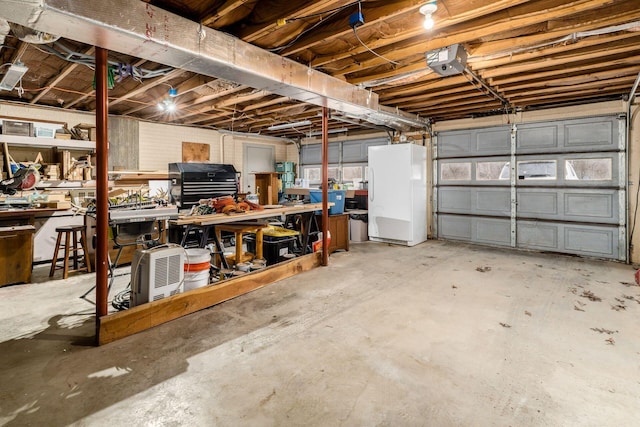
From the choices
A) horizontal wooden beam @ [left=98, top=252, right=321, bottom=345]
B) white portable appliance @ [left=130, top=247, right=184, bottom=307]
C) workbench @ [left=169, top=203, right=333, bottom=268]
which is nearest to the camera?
horizontal wooden beam @ [left=98, top=252, right=321, bottom=345]

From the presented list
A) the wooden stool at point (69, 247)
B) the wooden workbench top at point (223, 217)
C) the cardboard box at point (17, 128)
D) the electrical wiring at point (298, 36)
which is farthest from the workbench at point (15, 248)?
the electrical wiring at point (298, 36)

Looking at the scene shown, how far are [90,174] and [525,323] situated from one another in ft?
23.3

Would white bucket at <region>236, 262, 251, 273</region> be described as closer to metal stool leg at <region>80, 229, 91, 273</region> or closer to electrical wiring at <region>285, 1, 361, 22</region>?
metal stool leg at <region>80, 229, 91, 273</region>

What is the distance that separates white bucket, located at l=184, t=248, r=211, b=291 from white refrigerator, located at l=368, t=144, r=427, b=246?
4.35m

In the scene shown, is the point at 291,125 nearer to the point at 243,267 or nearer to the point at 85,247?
the point at 243,267

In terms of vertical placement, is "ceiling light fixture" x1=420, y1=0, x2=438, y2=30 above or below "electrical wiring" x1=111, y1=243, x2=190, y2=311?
above

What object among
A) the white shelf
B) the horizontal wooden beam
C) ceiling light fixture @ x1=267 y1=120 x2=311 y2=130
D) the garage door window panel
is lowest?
the horizontal wooden beam

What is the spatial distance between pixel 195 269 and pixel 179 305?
378mm

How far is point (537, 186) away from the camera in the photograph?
242 inches

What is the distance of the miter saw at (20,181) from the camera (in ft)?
14.3

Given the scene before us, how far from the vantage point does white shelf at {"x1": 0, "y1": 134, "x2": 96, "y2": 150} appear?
5.14 metres

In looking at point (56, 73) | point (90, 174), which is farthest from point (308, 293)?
point (90, 174)

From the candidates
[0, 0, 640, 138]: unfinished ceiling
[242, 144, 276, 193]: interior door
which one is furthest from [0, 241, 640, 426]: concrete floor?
[242, 144, 276, 193]: interior door

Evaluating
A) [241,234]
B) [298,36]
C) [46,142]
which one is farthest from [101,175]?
[46,142]
